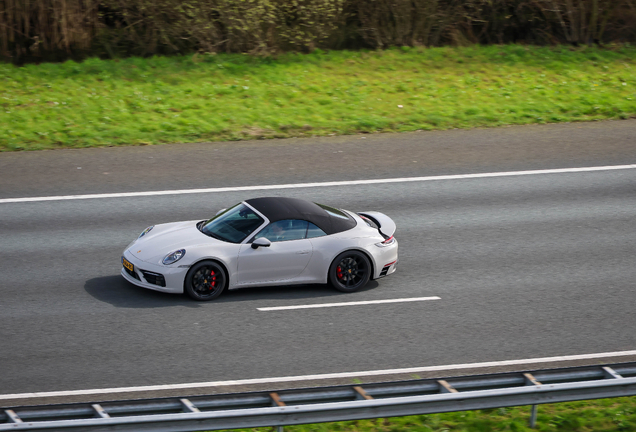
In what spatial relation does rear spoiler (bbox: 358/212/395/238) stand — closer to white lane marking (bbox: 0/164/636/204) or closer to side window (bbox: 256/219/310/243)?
side window (bbox: 256/219/310/243)

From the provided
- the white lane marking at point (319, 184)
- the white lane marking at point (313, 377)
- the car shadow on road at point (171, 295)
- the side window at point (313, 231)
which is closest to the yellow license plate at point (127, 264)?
the car shadow on road at point (171, 295)

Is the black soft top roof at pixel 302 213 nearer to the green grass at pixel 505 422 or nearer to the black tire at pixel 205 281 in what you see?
the black tire at pixel 205 281

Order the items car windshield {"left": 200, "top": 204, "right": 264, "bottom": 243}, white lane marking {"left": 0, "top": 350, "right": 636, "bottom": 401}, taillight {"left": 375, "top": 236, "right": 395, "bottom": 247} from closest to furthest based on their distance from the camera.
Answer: white lane marking {"left": 0, "top": 350, "right": 636, "bottom": 401}, car windshield {"left": 200, "top": 204, "right": 264, "bottom": 243}, taillight {"left": 375, "top": 236, "right": 395, "bottom": 247}

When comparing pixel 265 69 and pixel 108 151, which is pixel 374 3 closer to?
pixel 265 69

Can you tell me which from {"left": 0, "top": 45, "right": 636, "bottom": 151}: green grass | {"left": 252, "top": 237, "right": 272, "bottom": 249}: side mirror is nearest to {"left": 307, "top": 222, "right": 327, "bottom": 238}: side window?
{"left": 252, "top": 237, "right": 272, "bottom": 249}: side mirror

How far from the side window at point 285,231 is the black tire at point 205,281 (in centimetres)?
75

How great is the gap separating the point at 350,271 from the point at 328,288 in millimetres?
425

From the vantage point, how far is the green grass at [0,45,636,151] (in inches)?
718

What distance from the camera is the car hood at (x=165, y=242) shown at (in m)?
10.4

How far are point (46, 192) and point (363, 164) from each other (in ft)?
20.9

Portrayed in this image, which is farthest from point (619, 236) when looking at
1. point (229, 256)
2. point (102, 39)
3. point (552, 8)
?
point (102, 39)

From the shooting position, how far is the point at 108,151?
667 inches

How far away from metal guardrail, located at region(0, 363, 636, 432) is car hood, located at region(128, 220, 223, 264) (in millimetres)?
3764

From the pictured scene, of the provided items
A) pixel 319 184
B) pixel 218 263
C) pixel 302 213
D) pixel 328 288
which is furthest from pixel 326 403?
pixel 319 184
